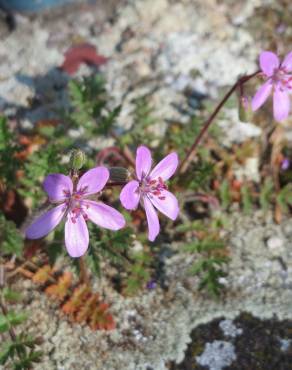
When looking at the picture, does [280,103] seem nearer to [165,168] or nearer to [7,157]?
[165,168]

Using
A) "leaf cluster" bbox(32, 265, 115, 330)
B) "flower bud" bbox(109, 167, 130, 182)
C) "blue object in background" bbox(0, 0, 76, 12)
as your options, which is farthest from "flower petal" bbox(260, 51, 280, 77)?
"blue object in background" bbox(0, 0, 76, 12)

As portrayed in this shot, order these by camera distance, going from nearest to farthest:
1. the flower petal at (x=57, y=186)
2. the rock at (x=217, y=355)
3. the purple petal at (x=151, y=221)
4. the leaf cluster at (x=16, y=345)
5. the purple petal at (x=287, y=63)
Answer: the flower petal at (x=57, y=186) < the purple petal at (x=151, y=221) < the leaf cluster at (x=16, y=345) < the rock at (x=217, y=355) < the purple petal at (x=287, y=63)

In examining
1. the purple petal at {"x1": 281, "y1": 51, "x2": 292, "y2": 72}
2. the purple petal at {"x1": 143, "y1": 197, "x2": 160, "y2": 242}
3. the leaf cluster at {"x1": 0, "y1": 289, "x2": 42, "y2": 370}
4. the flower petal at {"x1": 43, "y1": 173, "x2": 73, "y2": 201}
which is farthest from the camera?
the purple petal at {"x1": 281, "y1": 51, "x2": 292, "y2": 72}

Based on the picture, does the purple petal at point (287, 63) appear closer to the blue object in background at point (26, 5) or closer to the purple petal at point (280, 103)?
the purple petal at point (280, 103)

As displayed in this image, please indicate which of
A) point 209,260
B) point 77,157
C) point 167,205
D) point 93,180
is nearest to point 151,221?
point 167,205

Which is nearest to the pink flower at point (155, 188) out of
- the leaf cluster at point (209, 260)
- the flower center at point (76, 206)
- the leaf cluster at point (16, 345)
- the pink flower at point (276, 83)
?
the flower center at point (76, 206)

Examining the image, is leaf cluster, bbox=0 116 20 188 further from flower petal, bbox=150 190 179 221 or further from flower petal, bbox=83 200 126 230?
flower petal, bbox=150 190 179 221

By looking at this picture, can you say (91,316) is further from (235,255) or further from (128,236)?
(235,255)
